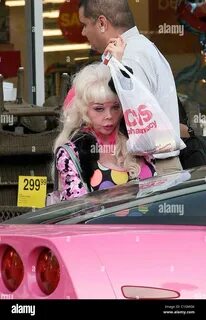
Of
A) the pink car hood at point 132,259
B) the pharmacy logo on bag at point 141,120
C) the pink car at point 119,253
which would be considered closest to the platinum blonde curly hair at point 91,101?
the pharmacy logo on bag at point 141,120

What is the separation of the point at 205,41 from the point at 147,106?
17.6ft

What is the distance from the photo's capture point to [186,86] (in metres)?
9.49

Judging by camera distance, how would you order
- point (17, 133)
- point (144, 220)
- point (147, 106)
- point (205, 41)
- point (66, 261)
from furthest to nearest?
point (205, 41), point (17, 133), point (147, 106), point (144, 220), point (66, 261)

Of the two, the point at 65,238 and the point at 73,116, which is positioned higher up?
the point at 73,116

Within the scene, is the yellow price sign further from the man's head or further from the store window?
the store window

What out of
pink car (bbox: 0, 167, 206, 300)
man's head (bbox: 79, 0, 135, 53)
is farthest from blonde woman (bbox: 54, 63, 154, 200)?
pink car (bbox: 0, 167, 206, 300)

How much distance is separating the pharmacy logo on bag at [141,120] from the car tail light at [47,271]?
145cm

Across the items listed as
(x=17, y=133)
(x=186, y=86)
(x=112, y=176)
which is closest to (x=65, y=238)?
(x=112, y=176)

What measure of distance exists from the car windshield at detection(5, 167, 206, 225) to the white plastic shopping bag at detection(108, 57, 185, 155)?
0.40 m

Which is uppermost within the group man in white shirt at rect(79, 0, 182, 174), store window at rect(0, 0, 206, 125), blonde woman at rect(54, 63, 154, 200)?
store window at rect(0, 0, 206, 125)

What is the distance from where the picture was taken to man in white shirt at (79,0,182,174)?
14.6ft
